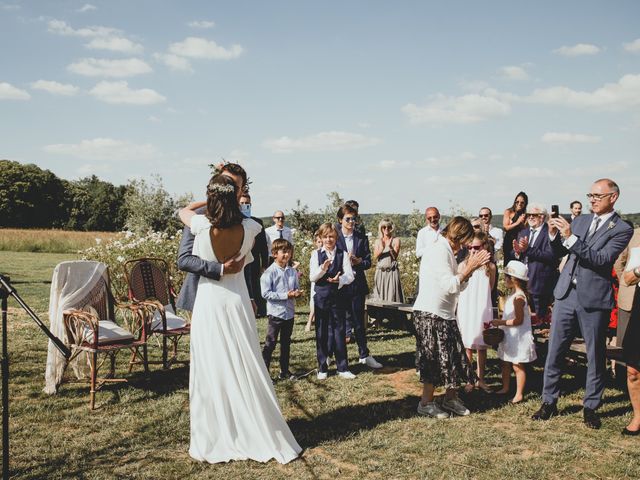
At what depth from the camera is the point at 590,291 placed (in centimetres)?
480

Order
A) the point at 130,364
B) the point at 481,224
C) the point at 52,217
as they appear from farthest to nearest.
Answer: the point at 52,217 → the point at 481,224 → the point at 130,364

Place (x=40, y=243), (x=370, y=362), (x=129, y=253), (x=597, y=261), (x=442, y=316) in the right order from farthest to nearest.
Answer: (x=40, y=243), (x=129, y=253), (x=370, y=362), (x=442, y=316), (x=597, y=261)

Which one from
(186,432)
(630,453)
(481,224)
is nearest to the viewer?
(630,453)

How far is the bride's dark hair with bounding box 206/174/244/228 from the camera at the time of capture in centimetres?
405

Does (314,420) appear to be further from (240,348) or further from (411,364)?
(411,364)

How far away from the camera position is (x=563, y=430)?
15.9 ft

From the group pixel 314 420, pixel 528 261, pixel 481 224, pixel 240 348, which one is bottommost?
pixel 314 420

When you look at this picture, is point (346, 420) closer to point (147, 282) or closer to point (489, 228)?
point (147, 282)

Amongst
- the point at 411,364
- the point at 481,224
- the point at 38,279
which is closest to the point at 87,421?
the point at 411,364

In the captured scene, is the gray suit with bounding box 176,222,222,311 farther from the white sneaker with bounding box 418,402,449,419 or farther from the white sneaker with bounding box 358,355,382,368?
the white sneaker with bounding box 358,355,382,368

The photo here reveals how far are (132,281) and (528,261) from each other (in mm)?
5546

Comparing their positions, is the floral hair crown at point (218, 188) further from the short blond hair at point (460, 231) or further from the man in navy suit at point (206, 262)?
the short blond hair at point (460, 231)

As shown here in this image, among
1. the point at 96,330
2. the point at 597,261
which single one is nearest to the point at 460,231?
the point at 597,261

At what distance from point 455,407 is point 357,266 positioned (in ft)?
8.89
